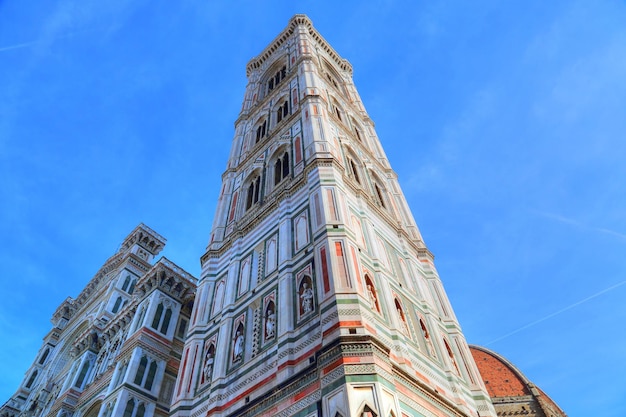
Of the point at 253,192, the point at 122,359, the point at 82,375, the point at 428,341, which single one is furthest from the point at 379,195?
the point at 82,375

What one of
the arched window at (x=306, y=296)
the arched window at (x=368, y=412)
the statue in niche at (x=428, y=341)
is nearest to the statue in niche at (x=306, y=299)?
the arched window at (x=306, y=296)

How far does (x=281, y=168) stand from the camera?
1738 cm

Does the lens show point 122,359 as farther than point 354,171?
No

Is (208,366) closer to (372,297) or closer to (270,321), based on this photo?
(270,321)

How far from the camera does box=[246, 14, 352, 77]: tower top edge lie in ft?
99.4

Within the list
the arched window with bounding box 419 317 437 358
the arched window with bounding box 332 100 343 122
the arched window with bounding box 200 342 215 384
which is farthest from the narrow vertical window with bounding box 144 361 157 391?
the arched window with bounding box 332 100 343 122

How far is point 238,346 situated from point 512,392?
2426 centimetres

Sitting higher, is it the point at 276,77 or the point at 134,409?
the point at 276,77

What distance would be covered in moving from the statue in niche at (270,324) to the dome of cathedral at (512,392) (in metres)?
21.8

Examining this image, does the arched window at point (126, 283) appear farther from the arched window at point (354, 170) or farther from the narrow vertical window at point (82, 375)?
the arched window at point (354, 170)

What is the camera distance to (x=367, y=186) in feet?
56.4

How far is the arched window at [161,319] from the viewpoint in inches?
693

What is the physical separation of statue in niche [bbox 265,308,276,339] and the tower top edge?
22.4m

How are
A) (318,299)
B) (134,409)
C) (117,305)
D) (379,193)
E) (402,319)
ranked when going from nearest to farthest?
(318,299) < (402,319) < (134,409) < (379,193) < (117,305)
